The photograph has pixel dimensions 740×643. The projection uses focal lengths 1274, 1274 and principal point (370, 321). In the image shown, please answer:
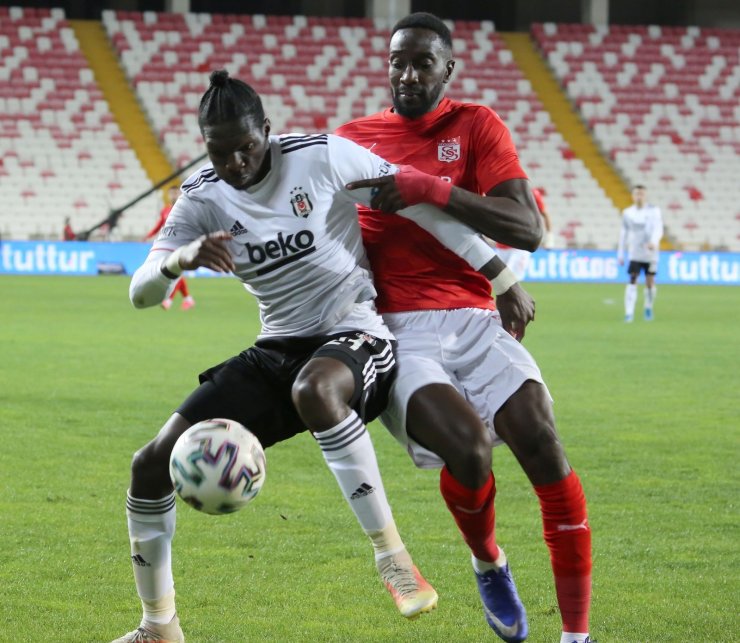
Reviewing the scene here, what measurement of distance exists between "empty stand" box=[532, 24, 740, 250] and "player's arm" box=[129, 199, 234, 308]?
92.9ft

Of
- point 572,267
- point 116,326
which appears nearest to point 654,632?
point 116,326

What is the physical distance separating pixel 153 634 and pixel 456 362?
1.43m

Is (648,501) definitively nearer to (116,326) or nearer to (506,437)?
(506,437)

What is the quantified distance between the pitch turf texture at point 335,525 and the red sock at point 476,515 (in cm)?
27

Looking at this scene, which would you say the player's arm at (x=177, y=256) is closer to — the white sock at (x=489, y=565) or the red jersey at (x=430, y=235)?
the red jersey at (x=430, y=235)

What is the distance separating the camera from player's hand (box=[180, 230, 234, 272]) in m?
3.99

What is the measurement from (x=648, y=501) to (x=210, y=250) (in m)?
3.54

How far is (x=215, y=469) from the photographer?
396cm

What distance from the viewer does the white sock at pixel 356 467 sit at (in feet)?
13.4

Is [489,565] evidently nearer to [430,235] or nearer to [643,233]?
[430,235]

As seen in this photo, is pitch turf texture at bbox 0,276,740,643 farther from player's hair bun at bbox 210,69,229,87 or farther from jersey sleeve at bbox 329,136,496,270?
player's hair bun at bbox 210,69,229,87

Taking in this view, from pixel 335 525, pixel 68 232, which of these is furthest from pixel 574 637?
pixel 68 232

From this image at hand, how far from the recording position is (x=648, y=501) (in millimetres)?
6703

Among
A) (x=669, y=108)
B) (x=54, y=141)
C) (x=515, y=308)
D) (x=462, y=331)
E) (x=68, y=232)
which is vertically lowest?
(x=669, y=108)
